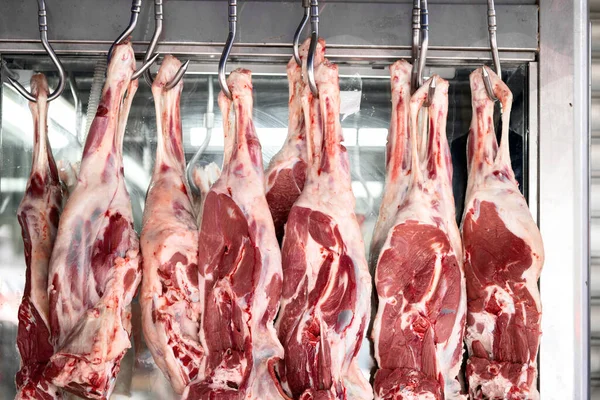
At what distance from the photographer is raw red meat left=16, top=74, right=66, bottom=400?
2723mm

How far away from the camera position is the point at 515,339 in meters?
2.78

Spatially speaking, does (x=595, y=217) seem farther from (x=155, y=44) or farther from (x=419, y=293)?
(x=155, y=44)

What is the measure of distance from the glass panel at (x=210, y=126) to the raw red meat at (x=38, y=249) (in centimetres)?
28

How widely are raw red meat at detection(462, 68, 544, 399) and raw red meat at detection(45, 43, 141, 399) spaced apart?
Answer: 136cm

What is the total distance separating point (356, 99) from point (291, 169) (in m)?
0.53

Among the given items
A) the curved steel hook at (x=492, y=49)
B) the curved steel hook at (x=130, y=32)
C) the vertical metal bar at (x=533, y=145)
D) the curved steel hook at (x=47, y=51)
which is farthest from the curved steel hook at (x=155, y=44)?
the vertical metal bar at (x=533, y=145)

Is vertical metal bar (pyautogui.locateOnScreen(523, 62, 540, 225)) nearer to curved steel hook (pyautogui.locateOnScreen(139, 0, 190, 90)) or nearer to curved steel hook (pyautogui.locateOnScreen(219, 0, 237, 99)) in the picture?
curved steel hook (pyautogui.locateOnScreen(219, 0, 237, 99))

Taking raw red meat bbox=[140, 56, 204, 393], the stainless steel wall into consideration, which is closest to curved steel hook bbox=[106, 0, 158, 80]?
raw red meat bbox=[140, 56, 204, 393]

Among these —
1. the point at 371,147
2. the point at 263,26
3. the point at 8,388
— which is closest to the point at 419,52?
the point at 371,147

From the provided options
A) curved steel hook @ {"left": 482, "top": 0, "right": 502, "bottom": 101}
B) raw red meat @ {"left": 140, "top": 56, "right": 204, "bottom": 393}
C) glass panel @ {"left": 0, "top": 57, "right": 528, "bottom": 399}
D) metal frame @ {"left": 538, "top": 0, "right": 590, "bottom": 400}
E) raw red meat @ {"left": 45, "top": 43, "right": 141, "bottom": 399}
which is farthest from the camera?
glass panel @ {"left": 0, "top": 57, "right": 528, "bottom": 399}

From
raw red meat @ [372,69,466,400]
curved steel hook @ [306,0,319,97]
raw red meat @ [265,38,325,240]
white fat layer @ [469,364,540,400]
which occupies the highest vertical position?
curved steel hook @ [306,0,319,97]

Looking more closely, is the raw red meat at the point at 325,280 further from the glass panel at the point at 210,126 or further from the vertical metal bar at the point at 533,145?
the vertical metal bar at the point at 533,145

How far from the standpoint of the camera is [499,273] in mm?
2836

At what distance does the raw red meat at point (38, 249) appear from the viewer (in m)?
2.72
